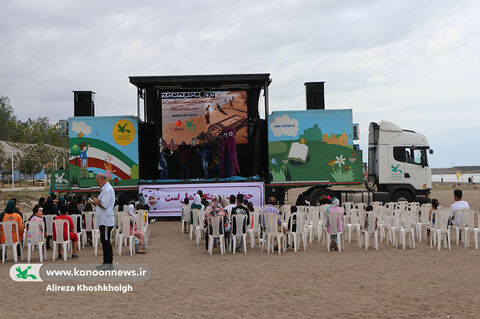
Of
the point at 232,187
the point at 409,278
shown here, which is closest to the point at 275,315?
the point at 409,278

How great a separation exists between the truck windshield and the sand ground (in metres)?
10.5

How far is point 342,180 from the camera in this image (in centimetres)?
2061

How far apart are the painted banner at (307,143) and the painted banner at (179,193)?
111 centimetres

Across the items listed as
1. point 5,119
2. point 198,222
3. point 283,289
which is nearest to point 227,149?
point 198,222

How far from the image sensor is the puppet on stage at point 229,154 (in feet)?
69.8

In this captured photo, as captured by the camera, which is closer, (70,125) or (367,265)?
(367,265)

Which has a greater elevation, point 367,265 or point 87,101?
point 87,101

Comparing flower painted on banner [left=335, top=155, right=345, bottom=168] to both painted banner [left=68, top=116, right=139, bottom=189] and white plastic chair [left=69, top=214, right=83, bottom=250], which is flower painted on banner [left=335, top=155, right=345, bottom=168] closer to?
painted banner [left=68, top=116, right=139, bottom=189]

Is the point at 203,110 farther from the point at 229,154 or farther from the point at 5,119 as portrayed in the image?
the point at 5,119

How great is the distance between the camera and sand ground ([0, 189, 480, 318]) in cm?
625

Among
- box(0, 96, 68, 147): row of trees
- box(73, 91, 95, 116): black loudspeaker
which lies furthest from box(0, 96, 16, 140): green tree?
box(73, 91, 95, 116): black loudspeaker

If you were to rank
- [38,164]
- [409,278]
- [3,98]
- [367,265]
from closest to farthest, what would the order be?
[409,278]
[367,265]
[38,164]
[3,98]

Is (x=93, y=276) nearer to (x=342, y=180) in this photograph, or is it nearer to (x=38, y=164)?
(x=342, y=180)

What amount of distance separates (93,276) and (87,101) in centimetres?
1393
